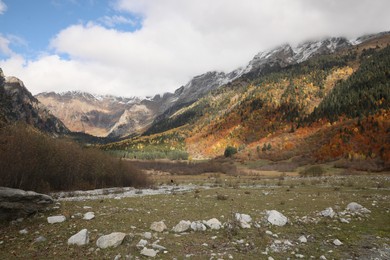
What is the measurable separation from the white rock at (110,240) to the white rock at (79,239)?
556 mm

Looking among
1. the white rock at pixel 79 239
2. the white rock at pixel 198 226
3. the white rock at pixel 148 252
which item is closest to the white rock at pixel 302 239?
the white rock at pixel 198 226

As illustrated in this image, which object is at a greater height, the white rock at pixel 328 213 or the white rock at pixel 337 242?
the white rock at pixel 328 213

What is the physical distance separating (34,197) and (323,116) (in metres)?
194

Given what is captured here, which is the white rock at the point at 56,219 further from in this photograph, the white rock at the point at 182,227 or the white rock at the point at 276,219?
the white rock at the point at 276,219

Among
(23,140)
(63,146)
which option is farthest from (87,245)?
(63,146)

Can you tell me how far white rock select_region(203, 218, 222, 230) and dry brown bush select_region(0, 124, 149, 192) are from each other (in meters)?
21.1

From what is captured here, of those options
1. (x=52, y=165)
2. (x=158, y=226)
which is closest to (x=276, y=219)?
(x=158, y=226)

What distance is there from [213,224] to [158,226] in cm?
296

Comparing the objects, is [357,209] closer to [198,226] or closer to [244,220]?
[244,220]

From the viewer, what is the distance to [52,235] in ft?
40.6

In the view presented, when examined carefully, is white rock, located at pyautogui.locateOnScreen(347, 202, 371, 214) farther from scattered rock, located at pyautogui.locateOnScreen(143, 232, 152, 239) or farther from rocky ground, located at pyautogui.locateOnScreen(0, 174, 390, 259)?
scattered rock, located at pyautogui.locateOnScreen(143, 232, 152, 239)

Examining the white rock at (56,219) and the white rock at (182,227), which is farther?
the white rock at (56,219)

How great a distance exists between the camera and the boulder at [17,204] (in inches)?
554

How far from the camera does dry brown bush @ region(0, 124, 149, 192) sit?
89.3 ft
